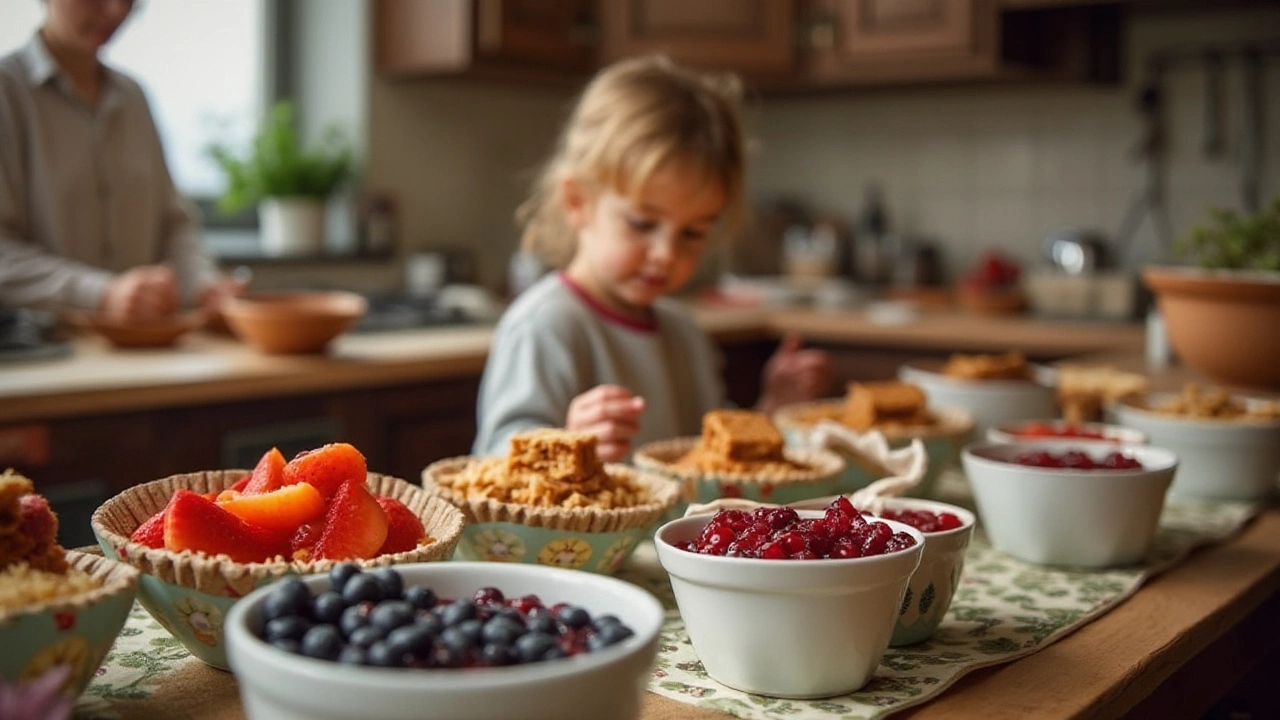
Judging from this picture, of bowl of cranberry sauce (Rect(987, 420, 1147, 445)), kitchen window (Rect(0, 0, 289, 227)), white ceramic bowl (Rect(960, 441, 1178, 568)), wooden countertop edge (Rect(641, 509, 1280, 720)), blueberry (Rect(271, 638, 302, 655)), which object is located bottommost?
wooden countertop edge (Rect(641, 509, 1280, 720))

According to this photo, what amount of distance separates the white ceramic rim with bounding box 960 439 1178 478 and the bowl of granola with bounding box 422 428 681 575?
0.36 meters

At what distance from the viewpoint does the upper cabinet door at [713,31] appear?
3564 mm

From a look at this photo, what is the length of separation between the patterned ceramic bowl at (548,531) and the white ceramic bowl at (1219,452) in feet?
2.49

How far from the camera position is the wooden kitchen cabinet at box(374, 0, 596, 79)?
3348mm

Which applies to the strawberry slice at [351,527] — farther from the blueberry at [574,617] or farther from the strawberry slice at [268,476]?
the blueberry at [574,617]

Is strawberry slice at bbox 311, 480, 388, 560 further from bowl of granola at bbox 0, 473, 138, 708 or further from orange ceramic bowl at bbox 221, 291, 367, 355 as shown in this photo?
orange ceramic bowl at bbox 221, 291, 367, 355

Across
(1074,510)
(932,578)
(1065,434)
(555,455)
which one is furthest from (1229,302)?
(555,455)

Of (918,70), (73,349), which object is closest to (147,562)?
(73,349)

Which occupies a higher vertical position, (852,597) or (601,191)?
(601,191)

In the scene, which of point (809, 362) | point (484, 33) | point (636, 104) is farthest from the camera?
point (484, 33)

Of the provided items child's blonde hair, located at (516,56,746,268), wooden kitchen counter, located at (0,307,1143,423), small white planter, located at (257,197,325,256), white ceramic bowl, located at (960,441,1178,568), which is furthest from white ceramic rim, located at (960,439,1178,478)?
small white planter, located at (257,197,325,256)

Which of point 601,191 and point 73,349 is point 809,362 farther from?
point 73,349

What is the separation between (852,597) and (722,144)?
101 centimetres

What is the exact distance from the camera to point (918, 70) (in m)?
3.47
